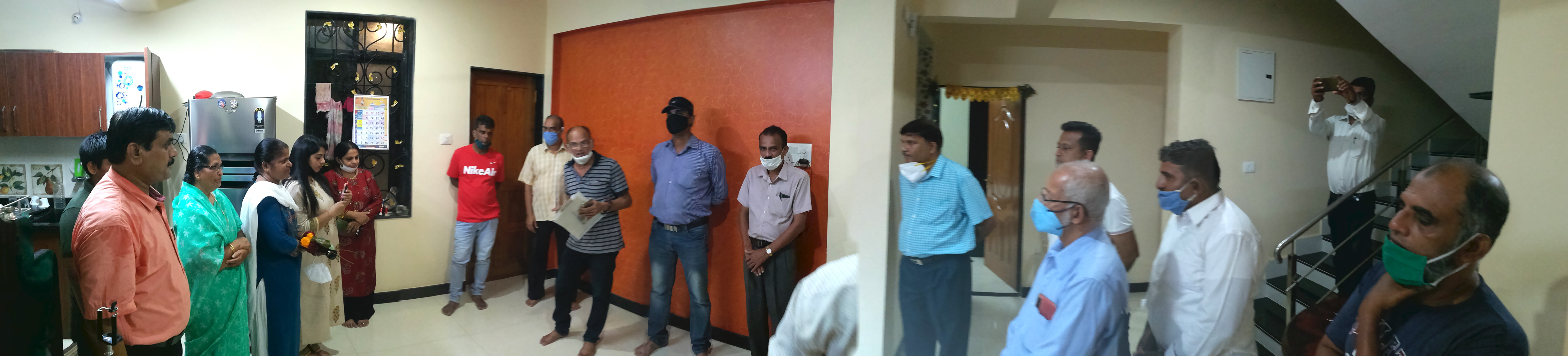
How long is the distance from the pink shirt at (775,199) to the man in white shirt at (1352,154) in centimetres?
148

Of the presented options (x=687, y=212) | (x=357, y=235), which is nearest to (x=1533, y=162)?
(x=687, y=212)

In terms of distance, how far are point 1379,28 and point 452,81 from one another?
2.73 meters

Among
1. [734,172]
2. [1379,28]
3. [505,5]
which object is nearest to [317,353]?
[505,5]

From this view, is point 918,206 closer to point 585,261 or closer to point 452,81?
point 585,261

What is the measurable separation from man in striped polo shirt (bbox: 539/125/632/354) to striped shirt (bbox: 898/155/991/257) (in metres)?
1.82

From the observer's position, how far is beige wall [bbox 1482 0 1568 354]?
0.49 meters

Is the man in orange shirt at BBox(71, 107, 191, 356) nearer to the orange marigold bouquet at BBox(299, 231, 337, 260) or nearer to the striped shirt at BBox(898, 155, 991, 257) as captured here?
the orange marigold bouquet at BBox(299, 231, 337, 260)

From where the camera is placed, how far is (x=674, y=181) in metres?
2.10

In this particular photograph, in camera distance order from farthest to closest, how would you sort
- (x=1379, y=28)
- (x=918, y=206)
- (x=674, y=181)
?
(x=674, y=181) < (x=918, y=206) < (x=1379, y=28)

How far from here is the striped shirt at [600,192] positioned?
91.0 inches

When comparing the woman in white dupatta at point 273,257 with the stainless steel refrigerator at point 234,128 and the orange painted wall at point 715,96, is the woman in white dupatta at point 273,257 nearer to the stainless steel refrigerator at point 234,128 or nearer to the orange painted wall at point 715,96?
the stainless steel refrigerator at point 234,128

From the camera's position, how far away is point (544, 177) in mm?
2557

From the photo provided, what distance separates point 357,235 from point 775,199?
81.0 inches

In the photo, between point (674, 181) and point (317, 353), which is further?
point (317, 353)
